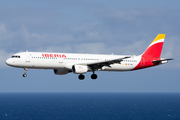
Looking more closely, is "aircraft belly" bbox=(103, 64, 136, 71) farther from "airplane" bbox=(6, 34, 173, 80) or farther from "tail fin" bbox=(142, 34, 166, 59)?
"tail fin" bbox=(142, 34, 166, 59)

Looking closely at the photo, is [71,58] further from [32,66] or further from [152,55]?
[152,55]

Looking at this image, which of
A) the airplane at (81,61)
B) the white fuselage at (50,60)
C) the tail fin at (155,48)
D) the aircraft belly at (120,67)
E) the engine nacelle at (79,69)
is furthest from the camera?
the tail fin at (155,48)

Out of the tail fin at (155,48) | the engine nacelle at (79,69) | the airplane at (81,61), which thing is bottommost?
the engine nacelle at (79,69)

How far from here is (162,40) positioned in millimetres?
62875

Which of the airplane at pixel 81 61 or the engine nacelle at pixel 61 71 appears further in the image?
the engine nacelle at pixel 61 71

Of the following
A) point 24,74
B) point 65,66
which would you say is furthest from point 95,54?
point 24,74

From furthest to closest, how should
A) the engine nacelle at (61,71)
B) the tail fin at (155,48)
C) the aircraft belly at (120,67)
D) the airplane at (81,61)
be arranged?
the tail fin at (155,48) → the aircraft belly at (120,67) → the engine nacelle at (61,71) → the airplane at (81,61)

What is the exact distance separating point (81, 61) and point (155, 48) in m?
19.8

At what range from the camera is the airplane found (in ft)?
159

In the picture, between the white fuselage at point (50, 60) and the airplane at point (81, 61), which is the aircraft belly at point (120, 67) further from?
the white fuselage at point (50, 60)

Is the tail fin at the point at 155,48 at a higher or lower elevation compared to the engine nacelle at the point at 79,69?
higher

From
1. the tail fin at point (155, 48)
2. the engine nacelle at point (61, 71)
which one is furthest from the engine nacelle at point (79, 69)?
the tail fin at point (155, 48)

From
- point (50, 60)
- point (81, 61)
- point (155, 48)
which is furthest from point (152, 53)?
point (50, 60)

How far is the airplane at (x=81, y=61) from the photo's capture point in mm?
48406
